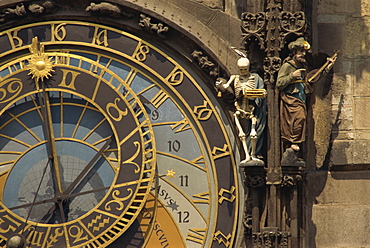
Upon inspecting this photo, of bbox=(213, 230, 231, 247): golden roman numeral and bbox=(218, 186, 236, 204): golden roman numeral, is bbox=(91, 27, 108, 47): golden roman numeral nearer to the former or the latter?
bbox=(218, 186, 236, 204): golden roman numeral

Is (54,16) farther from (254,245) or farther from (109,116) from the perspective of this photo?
(254,245)

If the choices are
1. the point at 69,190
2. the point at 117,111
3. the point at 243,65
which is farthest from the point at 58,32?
the point at 243,65

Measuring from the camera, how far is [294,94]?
1148 cm

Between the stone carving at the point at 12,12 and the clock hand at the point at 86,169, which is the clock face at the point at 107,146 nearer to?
the clock hand at the point at 86,169

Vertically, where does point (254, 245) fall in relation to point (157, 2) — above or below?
below

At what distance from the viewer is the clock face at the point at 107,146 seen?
11.6 m

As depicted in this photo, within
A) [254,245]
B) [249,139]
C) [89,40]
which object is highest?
[89,40]

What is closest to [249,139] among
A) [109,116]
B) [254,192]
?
[254,192]

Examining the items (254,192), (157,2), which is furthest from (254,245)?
(157,2)

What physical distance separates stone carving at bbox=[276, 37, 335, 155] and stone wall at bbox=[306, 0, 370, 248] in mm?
493

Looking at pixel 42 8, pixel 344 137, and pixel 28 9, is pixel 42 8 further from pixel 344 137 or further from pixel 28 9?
pixel 344 137

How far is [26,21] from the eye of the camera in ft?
39.3

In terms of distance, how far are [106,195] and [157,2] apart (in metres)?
1.72

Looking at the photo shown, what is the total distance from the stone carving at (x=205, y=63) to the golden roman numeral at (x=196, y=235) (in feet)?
4.32
